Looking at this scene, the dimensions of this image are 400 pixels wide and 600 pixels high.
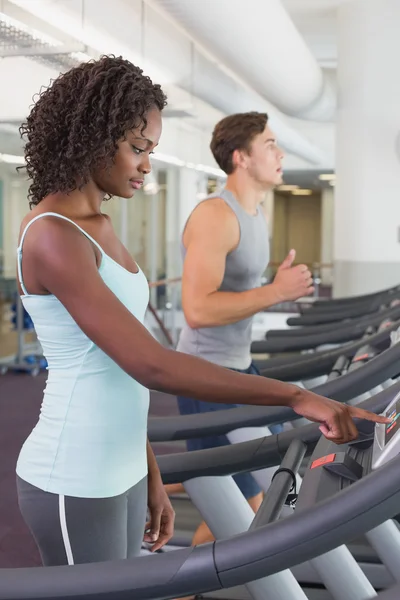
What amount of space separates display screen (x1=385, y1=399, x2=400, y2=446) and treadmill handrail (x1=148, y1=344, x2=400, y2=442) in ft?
1.57

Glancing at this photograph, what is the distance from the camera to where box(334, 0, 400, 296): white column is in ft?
24.1

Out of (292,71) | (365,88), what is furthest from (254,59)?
(365,88)

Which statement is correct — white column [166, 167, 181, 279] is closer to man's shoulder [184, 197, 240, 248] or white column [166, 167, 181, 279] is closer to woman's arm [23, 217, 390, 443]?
man's shoulder [184, 197, 240, 248]

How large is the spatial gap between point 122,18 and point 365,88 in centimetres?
326

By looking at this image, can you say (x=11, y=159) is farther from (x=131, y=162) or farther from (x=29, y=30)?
(x=131, y=162)

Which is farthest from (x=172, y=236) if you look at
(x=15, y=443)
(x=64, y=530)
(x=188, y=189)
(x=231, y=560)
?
(x=231, y=560)

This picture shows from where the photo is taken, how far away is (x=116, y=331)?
3.61 ft

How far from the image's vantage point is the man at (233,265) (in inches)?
88.2

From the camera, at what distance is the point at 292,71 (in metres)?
6.79

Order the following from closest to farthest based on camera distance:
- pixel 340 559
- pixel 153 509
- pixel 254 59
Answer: pixel 153 509 < pixel 340 559 < pixel 254 59

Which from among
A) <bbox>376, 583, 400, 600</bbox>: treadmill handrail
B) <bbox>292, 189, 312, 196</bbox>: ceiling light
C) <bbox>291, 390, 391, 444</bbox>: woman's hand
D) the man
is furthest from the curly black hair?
<bbox>292, 189, 312, 196</bbox>: ceiling light

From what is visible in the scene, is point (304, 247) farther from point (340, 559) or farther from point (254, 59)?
point (340, 559)

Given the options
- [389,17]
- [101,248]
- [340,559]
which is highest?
[389,17]

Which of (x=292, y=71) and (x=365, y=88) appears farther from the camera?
(x=365, y=88)
